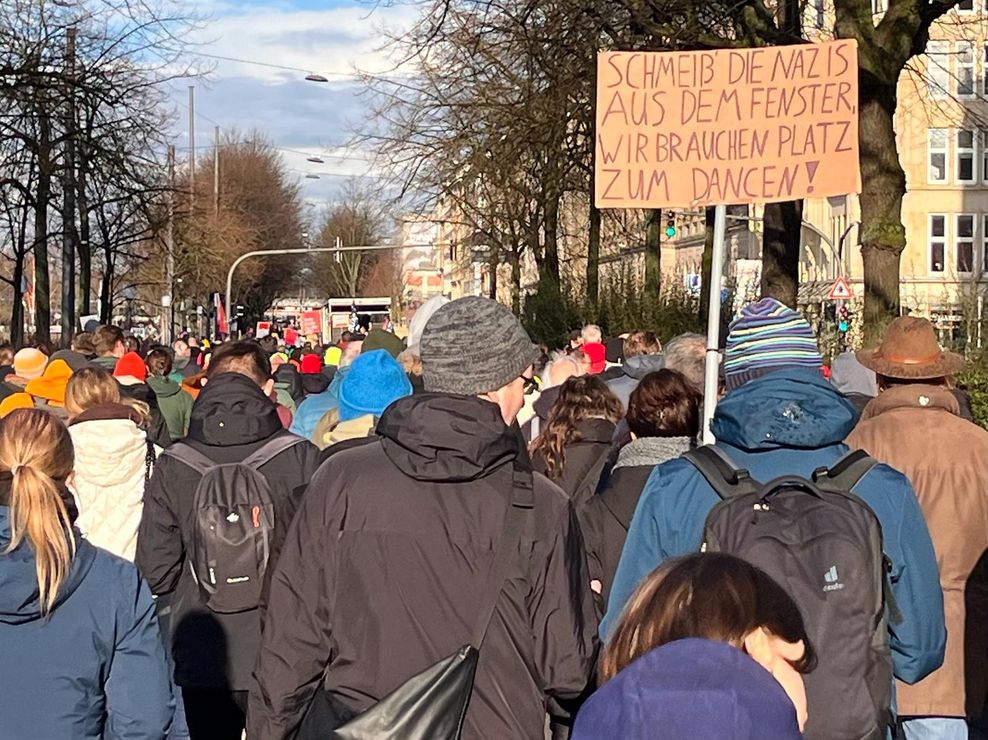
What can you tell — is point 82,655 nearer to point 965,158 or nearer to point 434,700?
point 434,700

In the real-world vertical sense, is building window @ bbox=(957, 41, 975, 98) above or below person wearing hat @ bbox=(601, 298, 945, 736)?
above

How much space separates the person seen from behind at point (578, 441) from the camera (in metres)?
6.81

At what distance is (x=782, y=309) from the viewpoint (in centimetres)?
479

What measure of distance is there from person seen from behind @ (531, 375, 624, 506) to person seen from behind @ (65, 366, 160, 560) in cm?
170

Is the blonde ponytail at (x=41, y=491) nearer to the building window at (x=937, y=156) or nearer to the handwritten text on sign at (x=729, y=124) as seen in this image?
the handwritten text on sign at (x=729, y=124)

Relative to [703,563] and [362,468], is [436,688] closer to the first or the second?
[362,468]

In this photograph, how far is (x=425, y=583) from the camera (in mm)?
3566

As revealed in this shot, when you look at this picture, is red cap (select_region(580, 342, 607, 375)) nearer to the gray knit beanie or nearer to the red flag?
the gray knit beanie

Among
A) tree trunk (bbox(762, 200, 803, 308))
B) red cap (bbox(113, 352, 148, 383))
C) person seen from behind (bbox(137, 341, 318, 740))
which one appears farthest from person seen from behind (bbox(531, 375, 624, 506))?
tree trunk (bbox(762, 200, 803, 308))

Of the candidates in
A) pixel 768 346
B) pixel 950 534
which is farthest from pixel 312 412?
pixel 768 346

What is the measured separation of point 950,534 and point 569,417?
208 cm

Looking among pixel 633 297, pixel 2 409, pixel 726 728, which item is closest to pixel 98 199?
pixel 633 297

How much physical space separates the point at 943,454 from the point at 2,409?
5798mm

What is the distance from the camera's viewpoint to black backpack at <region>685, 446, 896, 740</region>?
3566 millimetres
